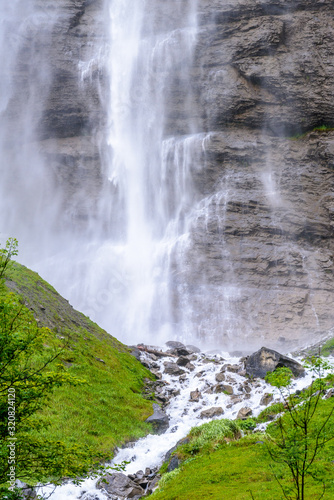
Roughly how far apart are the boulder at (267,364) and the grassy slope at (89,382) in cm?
546

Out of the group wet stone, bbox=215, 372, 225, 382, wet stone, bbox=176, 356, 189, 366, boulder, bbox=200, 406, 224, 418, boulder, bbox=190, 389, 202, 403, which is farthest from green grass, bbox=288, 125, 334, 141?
boulder, bbox=200, 406, 224, 418

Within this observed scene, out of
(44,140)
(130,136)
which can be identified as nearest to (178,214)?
(130,136)

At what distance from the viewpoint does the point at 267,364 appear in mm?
19953

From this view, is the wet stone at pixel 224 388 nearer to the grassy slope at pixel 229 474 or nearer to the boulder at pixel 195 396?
the boulder at pixel 195 396

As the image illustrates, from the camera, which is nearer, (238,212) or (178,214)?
(238,212)

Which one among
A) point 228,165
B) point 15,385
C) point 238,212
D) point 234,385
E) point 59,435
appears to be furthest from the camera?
point 228,165

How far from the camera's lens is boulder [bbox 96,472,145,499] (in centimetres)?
995

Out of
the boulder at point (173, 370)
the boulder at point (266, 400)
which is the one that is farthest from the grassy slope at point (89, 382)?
the boulder at point (266, 400)

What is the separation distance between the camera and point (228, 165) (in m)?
46.2

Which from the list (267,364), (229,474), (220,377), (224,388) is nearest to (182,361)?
(220,377)

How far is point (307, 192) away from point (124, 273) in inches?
845

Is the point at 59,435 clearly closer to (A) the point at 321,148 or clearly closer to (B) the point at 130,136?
(A) the point at 321,148

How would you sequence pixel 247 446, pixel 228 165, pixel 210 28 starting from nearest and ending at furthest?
pixel 247 446 < pixel 228 165 < pixel 210 28

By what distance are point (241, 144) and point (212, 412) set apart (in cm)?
3672
